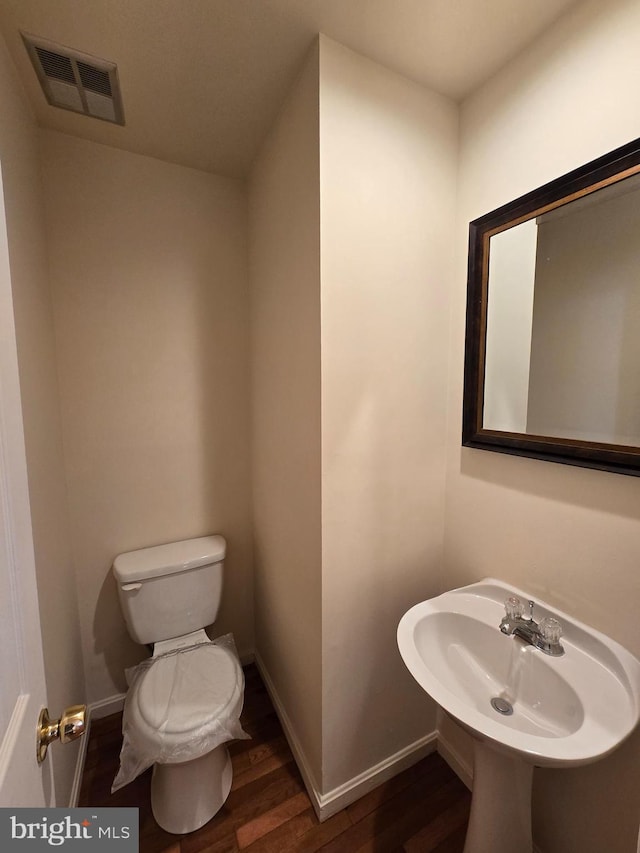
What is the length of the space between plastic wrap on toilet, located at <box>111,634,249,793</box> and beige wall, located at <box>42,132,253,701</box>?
506 mm

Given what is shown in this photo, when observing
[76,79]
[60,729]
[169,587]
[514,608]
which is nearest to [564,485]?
[514,608]

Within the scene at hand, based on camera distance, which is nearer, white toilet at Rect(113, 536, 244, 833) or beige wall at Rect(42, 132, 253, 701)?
white toilet at Rect(113, 536, 244, 833)

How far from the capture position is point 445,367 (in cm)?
133

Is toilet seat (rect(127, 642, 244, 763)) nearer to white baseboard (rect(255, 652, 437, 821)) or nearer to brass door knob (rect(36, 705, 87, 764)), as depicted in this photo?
white baseboard (rect(255, 652, 437, 821))

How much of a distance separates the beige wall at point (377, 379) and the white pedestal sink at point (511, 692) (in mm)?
243

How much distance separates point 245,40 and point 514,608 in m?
1.84

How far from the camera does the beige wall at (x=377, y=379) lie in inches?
42.2

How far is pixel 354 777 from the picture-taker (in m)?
1.29

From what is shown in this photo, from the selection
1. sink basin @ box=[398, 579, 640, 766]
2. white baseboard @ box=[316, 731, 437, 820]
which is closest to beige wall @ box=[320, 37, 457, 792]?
white baseboard @ box=[316, 731, 437, 820]

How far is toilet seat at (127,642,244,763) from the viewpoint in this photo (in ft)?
3.70

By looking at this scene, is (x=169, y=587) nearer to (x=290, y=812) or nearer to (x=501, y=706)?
(x=290, y=812)

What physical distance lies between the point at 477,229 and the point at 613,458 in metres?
0.84

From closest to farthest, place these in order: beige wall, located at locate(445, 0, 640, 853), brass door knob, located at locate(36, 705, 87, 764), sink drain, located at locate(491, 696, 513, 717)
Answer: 1. brass door knob, located at locate(36, 705, 87, 764)
2. beige wall, located at locate(445, 0, 640, 853)
3. sink drain, located at locate(491, 696, 513, 717)

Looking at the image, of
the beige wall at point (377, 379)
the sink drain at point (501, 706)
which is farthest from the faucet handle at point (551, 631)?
the beige wall at point (377, 379)
